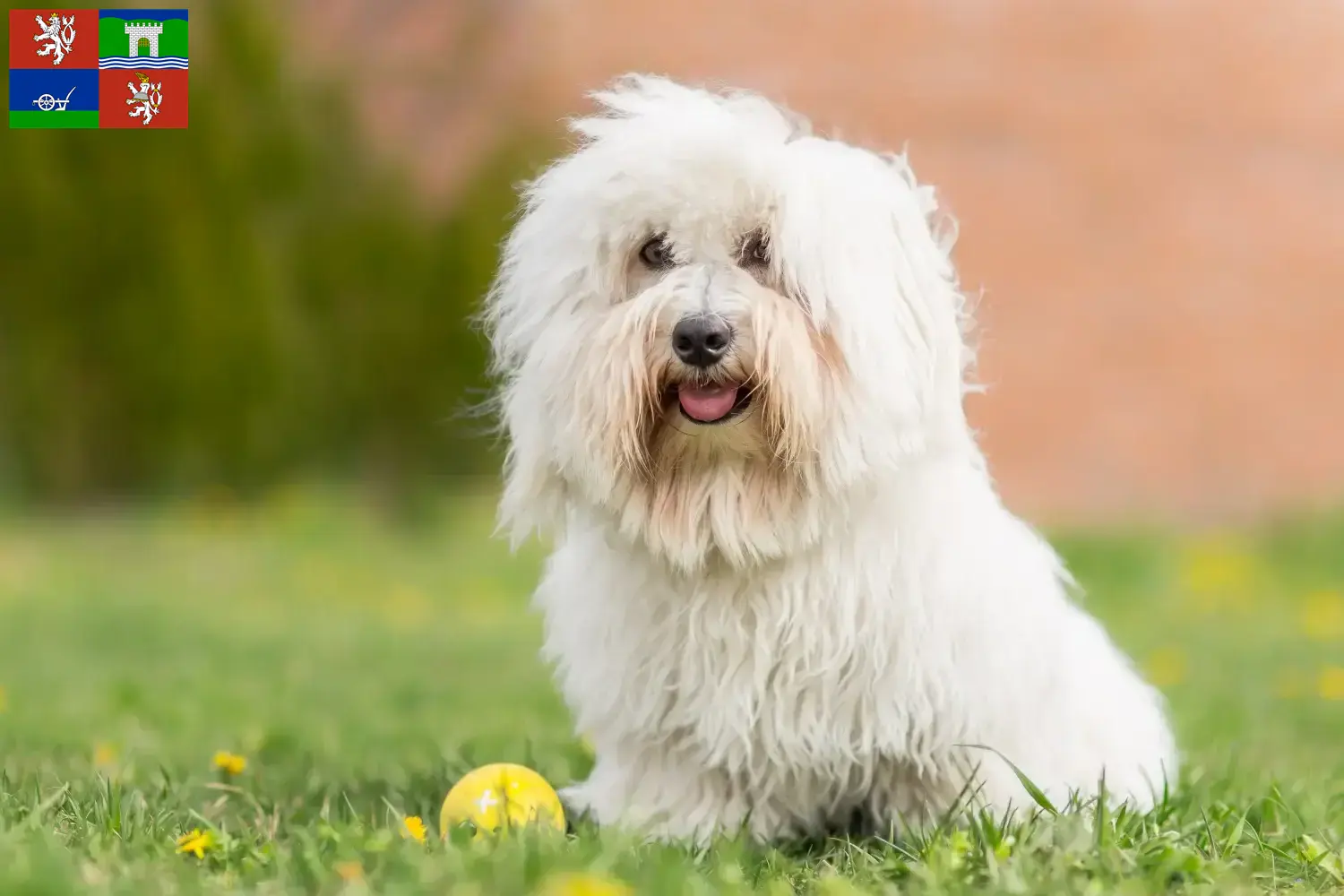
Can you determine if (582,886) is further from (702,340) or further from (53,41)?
(53,41)

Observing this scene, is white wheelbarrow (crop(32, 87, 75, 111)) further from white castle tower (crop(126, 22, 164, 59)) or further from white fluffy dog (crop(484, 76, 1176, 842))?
white fluffy dog (crop(484, 76, 1176, 842))

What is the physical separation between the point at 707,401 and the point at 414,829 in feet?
3.27

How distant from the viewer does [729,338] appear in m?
3.02

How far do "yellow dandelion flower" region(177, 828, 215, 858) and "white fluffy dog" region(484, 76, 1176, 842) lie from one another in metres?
0.85

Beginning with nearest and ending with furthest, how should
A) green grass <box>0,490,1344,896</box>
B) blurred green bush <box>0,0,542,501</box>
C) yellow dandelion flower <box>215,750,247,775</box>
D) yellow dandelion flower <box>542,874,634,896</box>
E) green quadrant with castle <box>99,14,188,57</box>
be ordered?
yellow dandelion flower <box>542,874,634,896</box>
green grass <box>0,490,1344,896</box>
yellow dandelion flower <box>215,750,247,775</box>
green quadrant with castle <box>99,14,188,57</box>
blurred green bush <box>0,0,542,501</box>

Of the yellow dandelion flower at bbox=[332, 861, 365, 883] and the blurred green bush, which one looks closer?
the yellow dandelion flower at bbox=[332, 861, 365, 883]

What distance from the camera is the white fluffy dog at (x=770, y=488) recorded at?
3074 millimetres

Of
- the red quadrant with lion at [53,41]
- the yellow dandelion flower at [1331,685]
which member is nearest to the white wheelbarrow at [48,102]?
the red quadrant with lion at [53,41]

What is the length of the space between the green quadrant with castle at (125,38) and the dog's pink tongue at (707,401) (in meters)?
4.09

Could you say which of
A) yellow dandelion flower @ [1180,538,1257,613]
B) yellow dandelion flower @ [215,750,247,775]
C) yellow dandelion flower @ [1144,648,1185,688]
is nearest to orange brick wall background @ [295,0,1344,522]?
yellow dandelion flower @ [1180,538,1257,613]

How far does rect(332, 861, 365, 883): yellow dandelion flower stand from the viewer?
104 inches

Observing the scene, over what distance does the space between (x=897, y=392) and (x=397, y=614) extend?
5.80m

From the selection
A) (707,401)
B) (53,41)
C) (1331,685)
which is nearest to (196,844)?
(707,401)

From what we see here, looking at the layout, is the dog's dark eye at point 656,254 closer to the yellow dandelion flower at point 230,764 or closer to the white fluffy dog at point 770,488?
the white fluffy dog at point 770,488
